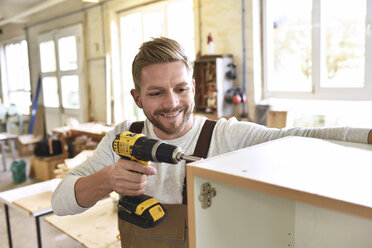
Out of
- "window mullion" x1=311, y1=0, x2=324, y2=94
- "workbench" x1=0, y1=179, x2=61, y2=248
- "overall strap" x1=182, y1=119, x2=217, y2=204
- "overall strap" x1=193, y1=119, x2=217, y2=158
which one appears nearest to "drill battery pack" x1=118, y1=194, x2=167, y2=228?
"overall strap" x1=182, y1=119, x2=217, y2=204

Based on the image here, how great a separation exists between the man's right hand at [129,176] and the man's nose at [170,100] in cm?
26

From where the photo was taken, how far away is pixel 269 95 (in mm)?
3824

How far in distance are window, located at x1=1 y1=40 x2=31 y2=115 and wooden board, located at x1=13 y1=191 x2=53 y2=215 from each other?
6548 millimetres

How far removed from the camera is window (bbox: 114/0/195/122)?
4.64 metres

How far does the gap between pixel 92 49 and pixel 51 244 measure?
3675 millimetres

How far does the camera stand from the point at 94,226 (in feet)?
6.23

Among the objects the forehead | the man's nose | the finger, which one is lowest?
the finger

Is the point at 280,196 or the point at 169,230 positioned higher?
the point at 280,196

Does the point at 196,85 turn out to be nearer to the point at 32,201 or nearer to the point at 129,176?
the point at 32,201

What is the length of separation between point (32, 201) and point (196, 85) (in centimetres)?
217

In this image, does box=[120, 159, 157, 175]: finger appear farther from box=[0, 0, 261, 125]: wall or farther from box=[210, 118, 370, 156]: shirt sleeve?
box=[0, 0, 261, 125]: wall

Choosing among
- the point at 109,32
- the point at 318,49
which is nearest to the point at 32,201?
the point at 318,49

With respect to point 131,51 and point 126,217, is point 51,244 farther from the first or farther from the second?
point 131,51

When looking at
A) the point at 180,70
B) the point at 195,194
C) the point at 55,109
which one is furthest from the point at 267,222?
the point at 55,109
